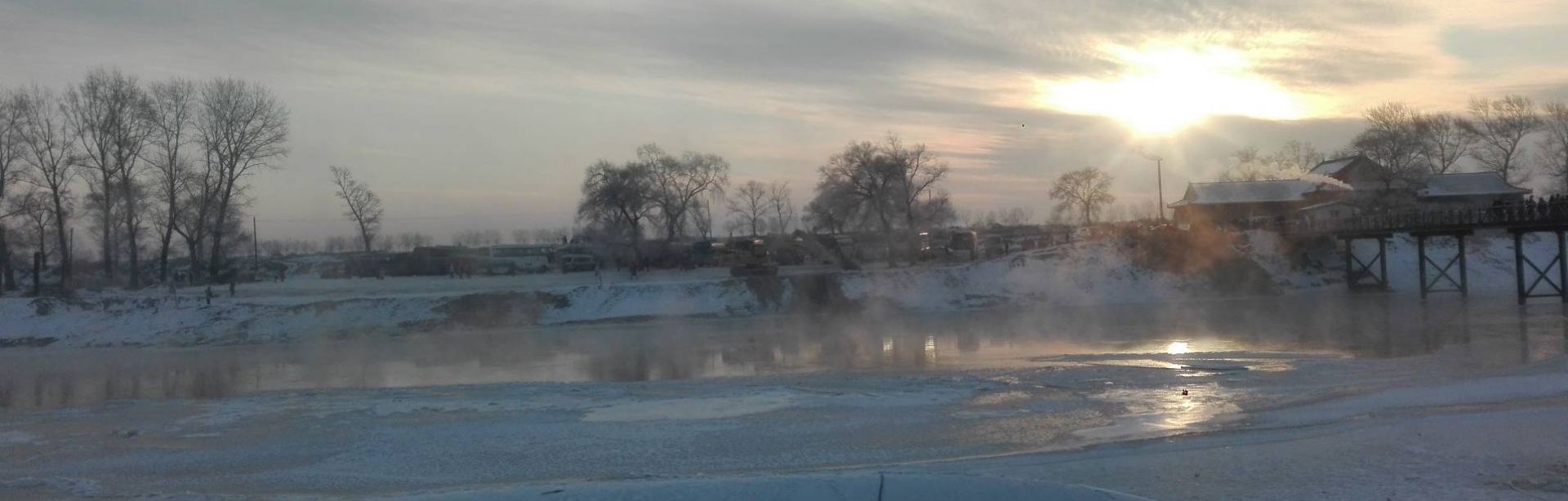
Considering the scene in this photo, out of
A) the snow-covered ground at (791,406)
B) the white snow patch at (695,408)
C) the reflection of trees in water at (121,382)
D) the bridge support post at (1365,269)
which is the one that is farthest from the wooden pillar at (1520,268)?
the reflection of trees in water at (121,382)

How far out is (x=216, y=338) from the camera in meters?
40.0

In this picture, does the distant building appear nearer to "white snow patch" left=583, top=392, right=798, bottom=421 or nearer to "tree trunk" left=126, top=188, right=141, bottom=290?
"white snow patch" left=583, top=392, right=798, bottom=421

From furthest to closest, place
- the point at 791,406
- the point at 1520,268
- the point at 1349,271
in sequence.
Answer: the point at 1349,271 → the point at 1520,268 → the point at 791,406

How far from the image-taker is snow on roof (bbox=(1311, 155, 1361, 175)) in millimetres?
88262

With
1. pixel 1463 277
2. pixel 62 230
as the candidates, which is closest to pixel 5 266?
pixel 62 230

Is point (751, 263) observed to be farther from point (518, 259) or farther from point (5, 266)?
point (5, 266)

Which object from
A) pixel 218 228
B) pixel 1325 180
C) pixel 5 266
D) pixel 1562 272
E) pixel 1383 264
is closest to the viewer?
pixel 1562 272

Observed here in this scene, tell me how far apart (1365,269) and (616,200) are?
50221 mm

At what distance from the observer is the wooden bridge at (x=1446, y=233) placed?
46.9 m

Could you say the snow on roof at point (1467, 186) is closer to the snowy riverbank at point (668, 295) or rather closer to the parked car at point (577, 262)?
the snowy riverbank at point (668, 295)

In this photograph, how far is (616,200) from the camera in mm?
82125

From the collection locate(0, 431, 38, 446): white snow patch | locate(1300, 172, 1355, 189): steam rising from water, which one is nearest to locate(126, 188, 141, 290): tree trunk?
locate(0, 431, 38, 446): white snow patch

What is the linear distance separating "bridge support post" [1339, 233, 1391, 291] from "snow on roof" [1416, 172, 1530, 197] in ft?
86.4

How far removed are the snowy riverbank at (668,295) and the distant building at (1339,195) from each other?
1658cm
